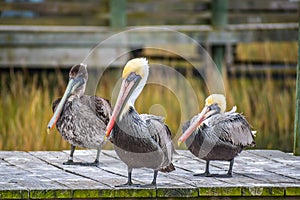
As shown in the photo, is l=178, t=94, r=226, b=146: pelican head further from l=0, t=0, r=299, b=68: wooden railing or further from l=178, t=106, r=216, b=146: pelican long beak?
l=0, t=0, r=299, b=68: wooden railing

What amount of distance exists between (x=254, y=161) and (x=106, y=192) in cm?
162

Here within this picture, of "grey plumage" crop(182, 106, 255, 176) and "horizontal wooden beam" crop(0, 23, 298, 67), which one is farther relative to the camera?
"horizontal wooden beam" crop(0, 23, 298, 67)

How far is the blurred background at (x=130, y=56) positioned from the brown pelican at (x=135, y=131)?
3577mm

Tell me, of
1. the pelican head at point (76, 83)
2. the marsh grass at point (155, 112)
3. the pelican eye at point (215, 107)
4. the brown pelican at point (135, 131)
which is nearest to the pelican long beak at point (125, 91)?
the brown pelican at point (135, 131)

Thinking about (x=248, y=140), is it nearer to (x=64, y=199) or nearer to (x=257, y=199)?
(x=257, y=199)

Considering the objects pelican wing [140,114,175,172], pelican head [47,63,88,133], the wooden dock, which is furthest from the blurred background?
pelican wing [140,114,175,172]

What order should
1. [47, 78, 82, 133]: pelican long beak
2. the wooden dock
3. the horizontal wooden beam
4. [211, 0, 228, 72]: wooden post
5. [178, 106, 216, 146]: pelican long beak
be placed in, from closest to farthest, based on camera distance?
1. the wooden dock
2. [178, 106, 216, 146]: pelican long beak
3. [47, 78, 82, 133]: pelican long beak
4. the horizontal wooden beam
5. [211, 0, 228, 72]: wooden post

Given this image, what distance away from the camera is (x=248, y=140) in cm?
572

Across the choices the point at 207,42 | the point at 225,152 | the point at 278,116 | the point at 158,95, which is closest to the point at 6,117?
the point at 158,95

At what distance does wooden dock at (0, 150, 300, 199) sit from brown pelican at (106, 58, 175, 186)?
19 cm

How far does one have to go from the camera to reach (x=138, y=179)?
5742 millimetres

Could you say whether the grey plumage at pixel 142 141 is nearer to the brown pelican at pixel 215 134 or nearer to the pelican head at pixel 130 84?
the pelican head at pixel 130 84

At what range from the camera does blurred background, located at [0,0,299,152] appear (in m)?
9.80

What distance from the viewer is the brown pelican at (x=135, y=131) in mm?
5238
